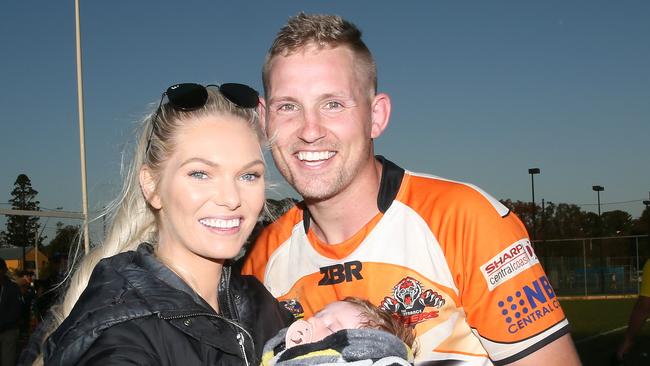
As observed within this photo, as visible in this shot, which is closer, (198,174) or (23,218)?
(198,174)

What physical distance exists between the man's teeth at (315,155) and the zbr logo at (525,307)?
3.50 ft

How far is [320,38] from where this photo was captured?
3406 mm

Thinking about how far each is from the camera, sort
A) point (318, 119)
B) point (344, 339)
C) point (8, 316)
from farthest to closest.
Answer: point (8, 316) → point (318, 119) → point (344, 339)

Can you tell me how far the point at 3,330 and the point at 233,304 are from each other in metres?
8.22

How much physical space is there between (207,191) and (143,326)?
0.60 m

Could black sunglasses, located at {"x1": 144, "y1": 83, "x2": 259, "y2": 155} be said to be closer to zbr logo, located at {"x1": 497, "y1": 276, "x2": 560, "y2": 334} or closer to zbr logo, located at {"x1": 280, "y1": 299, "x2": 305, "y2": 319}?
zbr logo, located at {"x1": 280, "y1": 299, "x2": 305, "y2": 319}

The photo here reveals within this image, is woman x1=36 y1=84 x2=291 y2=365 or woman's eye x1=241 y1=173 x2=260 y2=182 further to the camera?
woman's eye x1=241 y1=173 x2=260 y2=182

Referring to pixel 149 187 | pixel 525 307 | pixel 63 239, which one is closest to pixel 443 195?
pixel 525 307

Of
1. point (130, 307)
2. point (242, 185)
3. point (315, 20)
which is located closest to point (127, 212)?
point (242, 185)

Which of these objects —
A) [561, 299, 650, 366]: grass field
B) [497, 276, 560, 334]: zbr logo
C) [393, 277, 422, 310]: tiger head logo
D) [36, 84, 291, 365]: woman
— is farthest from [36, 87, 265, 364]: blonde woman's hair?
[561, 299, 650, 366]: grass field

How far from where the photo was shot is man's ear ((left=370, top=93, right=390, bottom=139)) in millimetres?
3667

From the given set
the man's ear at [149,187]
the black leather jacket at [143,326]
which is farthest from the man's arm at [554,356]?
the man's ear at [149,187]

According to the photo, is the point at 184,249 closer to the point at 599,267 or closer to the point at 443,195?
the point at 443,195

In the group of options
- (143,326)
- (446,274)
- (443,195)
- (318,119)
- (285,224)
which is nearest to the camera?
(143,326)
